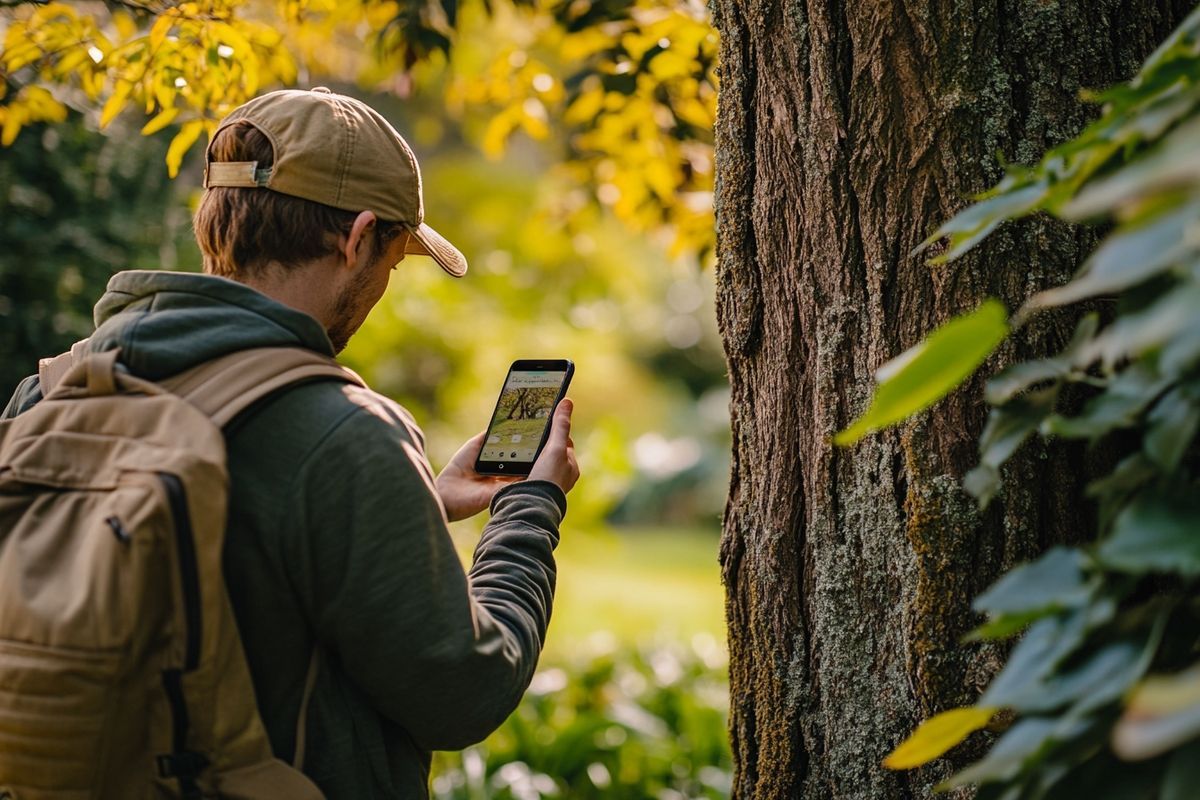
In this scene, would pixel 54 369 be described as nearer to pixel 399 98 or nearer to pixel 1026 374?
pixel 1026 374

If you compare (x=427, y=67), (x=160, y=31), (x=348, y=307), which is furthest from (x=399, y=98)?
(x=348, y=307)

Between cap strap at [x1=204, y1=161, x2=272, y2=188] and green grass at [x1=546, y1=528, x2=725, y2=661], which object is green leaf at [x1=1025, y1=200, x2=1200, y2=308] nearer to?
cap strap at [x1=204, y1=161, x2=272, y2=188]

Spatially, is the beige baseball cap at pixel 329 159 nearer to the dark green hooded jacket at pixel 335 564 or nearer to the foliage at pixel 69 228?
the dark green hooded jacket at pixel 335 564

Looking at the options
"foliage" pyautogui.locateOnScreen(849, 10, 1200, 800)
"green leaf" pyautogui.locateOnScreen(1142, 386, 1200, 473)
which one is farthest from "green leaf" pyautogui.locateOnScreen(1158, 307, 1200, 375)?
"green leaf" pyautogui.locateOnScreen(1142, 386, 1200, 473)

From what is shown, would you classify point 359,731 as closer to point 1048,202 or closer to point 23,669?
point 23,669

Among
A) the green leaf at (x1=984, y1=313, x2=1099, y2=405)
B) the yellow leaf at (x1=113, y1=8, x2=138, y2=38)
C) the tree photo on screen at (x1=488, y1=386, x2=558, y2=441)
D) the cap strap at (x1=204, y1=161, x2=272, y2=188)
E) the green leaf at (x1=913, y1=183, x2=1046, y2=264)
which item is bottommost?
the green leaf at (x1=984, y1=313, x2=1099, y2=405)

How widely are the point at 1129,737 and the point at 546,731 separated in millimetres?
3234

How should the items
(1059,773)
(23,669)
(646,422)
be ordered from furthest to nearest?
(646,422), (23,669), (1059,773)

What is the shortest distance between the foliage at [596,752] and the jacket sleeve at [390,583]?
1.88 metres

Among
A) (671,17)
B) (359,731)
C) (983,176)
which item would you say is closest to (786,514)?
(983,176)

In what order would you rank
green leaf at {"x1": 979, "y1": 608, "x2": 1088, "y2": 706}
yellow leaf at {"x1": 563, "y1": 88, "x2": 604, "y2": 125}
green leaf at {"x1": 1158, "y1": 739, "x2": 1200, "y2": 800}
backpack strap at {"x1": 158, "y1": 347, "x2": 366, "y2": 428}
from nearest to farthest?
green leaf at {"x1": 1158, "y1": 739, "x2": 1200, "y2": 800}
green leaf at {"x1": 979, "y1": 608, "x2": 1088, "y2": 706}
backpack strap at {"x1": 158, "y1": 347, "x2": 366, "y2": 428}
yellow leaf at {"x1": 563, "y1": 88, "x2": 604, "y2": 125}

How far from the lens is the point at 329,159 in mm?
1373

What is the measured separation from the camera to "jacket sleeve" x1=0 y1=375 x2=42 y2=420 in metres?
1.52

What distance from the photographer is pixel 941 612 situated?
145 centimetres
